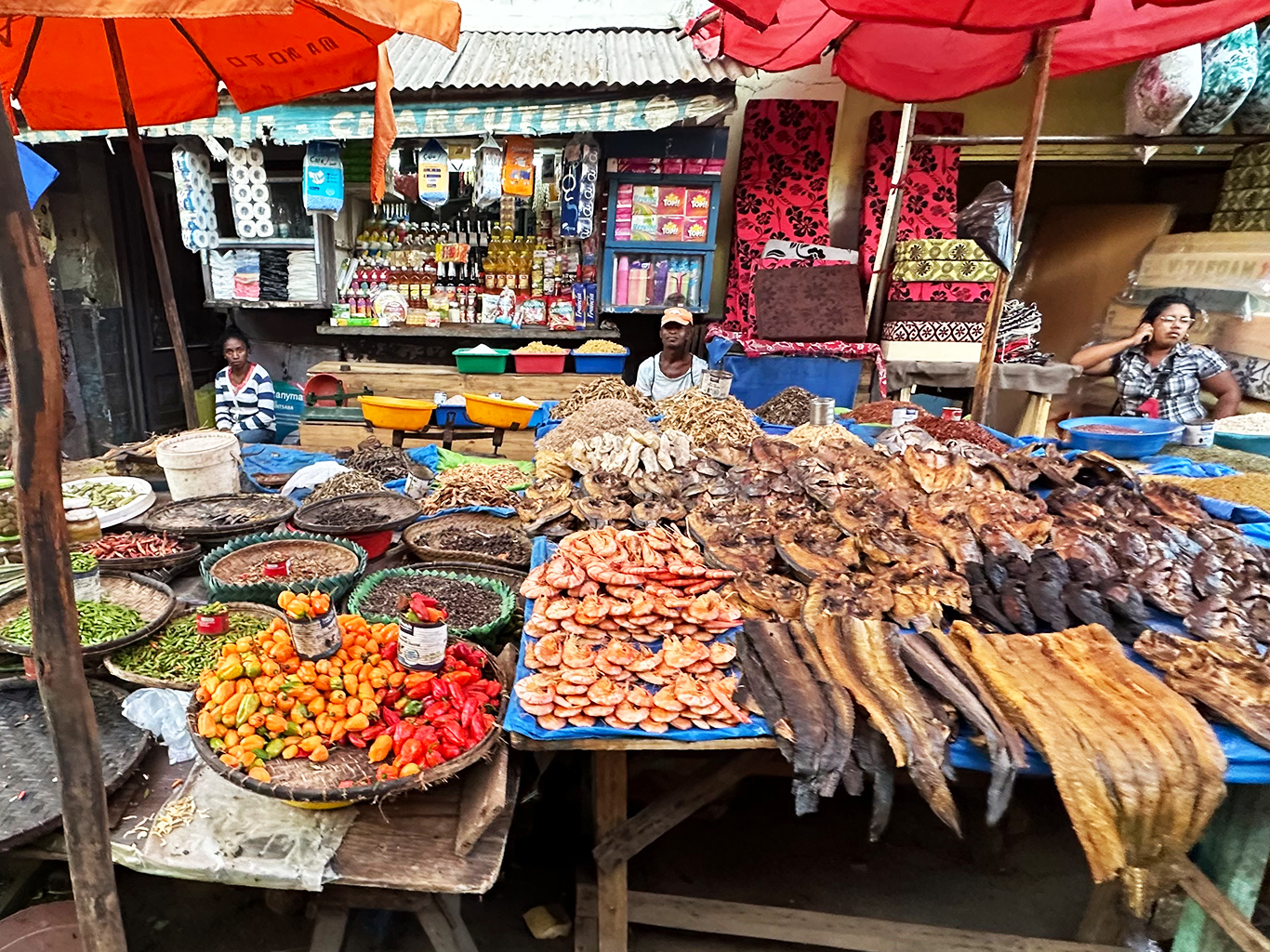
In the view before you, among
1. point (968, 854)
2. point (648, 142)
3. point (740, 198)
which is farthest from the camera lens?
point (740, 198)

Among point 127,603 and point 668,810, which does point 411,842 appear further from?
point 127,603

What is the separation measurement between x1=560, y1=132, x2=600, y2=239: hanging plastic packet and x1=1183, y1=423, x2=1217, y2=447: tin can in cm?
537

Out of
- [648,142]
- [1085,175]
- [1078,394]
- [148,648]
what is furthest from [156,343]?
[1085,175]

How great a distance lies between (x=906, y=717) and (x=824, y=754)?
283 millimetres

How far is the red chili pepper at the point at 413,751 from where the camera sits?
197cm

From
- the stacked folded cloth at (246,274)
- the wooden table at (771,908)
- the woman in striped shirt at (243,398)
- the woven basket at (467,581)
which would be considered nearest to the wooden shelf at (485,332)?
the stacked folded cloth at (246,274)

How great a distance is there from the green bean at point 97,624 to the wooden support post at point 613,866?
1.94 metres

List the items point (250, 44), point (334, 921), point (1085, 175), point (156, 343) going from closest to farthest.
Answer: point (334, 921) → point (250, 44) → point (156, 343) → point (1085, 175)

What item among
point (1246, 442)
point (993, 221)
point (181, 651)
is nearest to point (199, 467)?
point (181, 651)

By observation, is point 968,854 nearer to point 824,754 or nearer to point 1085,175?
point 824,754

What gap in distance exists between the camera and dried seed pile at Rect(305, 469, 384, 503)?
4.32 meters

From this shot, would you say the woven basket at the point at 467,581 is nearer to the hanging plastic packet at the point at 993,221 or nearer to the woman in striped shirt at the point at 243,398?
the hanging plastic packet at the point at 993,221

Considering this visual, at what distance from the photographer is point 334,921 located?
2.18 m

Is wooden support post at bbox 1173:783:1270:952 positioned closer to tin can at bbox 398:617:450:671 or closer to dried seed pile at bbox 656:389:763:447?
tin can at bbox 398:617:450:671
